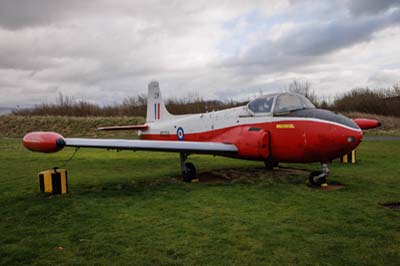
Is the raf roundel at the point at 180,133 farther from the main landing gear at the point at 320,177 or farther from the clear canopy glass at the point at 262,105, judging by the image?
the main landing gear at the point at 320,177

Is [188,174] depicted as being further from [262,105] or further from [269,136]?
[262,105]

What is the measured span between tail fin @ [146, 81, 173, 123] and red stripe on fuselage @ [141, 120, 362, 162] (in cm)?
578

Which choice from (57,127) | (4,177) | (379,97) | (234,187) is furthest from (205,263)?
(379,97)

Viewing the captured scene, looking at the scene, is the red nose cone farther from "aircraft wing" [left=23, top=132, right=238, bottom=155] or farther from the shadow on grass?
the shadow on grass

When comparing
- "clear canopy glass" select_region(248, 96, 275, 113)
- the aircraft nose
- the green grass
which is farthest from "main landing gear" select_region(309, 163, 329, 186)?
"clear canopy glass" select_region(248, 96, 275, 113)

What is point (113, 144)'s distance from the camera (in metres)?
7.95

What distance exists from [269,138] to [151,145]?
2964 millimetres

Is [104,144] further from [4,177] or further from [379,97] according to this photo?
[379,97]

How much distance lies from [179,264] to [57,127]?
3871 centimetres

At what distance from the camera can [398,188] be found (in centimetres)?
785

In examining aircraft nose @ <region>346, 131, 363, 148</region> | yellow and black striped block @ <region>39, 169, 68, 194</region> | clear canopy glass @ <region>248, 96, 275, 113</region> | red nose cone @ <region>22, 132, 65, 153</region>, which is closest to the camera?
red nose cone @ <region>22, 132, 65, 153</region>

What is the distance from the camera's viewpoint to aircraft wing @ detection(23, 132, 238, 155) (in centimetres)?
700

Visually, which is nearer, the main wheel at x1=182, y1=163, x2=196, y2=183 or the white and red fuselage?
the white and red fuselage

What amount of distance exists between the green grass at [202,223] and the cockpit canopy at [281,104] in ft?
6.23
